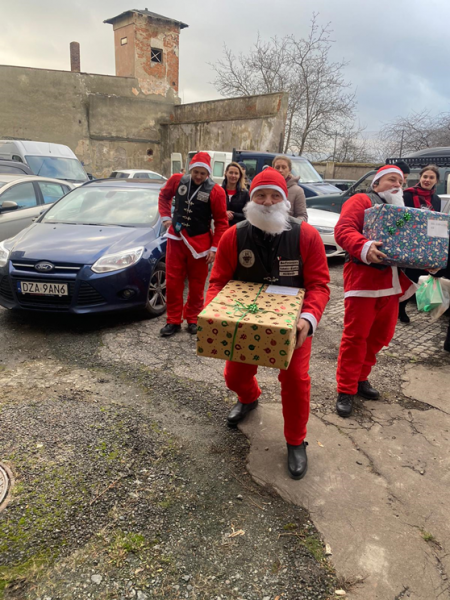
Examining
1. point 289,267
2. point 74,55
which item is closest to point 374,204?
point 289,267

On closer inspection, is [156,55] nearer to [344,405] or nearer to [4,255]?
[4,255]

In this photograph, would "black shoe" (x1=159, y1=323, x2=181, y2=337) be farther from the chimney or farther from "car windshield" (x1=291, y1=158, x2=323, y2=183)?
the chimney

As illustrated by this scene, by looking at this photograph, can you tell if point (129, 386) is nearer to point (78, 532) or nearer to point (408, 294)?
point (78, 532)

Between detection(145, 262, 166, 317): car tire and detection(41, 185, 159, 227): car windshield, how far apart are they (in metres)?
0.67

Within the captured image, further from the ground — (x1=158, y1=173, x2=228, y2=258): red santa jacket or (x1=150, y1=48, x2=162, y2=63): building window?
(x1=150, y1=48, x2=162, y2=63): building window

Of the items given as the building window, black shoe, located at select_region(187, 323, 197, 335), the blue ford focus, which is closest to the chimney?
the building window

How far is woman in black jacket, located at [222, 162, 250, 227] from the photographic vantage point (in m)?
5.68

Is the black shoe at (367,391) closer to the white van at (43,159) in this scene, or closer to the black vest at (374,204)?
the black vest at (374,204)

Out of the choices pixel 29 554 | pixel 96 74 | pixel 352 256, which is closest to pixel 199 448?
pixel 29 554

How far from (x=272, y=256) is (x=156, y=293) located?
2.91 metres

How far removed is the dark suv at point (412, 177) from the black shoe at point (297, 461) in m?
6.35

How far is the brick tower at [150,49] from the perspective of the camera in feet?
89.3

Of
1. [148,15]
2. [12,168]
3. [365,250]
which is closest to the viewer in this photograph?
[365,250]

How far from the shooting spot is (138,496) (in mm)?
2449
